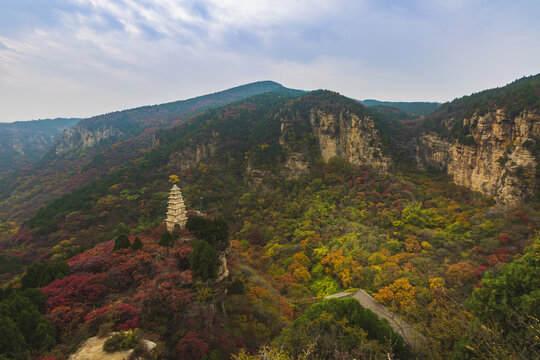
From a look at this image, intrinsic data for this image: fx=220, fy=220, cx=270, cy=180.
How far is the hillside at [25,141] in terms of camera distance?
9575 cm

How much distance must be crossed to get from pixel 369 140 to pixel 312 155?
13.4 meters

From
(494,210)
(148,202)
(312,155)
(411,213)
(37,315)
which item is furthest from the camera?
(312,155)

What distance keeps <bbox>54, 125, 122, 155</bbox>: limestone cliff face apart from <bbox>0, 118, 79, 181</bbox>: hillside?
543 inches

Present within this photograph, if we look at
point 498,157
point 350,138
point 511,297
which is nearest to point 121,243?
point 511,297

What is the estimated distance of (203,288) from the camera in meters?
14.1

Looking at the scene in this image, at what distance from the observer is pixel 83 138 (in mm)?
102188

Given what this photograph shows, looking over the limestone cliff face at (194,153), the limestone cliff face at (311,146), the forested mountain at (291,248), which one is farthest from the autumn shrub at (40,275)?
the limestone cliff face at (194,153)

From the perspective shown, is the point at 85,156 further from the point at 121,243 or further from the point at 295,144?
the point at 121,243

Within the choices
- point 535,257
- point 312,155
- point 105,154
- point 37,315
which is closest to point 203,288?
point 37,315

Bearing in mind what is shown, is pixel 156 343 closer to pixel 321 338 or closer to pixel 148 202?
pixel 321 338

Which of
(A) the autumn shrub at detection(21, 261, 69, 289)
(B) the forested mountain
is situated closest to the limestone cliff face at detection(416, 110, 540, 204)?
(B) the forested mountain

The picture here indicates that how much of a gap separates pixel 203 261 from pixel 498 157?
42448 millimetres

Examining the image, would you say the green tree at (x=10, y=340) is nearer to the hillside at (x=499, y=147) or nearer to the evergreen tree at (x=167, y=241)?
the evergreen tree at (x=167, y=241)

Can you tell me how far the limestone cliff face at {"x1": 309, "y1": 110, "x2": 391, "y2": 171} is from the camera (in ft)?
158
